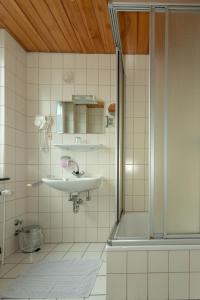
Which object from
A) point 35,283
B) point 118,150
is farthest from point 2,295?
point 118,150

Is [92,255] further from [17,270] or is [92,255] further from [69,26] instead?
[69,26]

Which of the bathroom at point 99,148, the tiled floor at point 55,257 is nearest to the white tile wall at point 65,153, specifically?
the bathroom at point 99,148

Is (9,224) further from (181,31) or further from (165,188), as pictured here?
(181,31)

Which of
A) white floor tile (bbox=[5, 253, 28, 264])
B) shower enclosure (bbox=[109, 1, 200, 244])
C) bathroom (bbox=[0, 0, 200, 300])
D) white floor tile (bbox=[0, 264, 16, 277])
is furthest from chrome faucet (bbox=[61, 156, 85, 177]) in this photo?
shower enclosure (bbox=[109, 1, 200, 244])

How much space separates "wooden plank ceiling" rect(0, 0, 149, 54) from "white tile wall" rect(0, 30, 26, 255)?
0.20 metres

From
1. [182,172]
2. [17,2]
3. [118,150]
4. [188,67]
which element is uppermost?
[17,2]

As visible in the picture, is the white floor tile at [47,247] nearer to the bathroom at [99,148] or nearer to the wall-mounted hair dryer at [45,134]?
the bathroom at [99,148]

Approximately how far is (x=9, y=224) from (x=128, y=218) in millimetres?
1207

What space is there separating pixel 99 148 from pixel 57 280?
4.94 feet

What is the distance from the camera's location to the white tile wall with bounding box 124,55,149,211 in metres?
3.10

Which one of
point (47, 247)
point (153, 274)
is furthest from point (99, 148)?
point (153, 274)

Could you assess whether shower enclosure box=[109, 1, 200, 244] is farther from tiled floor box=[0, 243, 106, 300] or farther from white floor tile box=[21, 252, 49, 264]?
white floor tile box=[21, 252, 49, 264]

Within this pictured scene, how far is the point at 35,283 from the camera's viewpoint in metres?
2.10

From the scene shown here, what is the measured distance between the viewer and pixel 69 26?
102 inches
